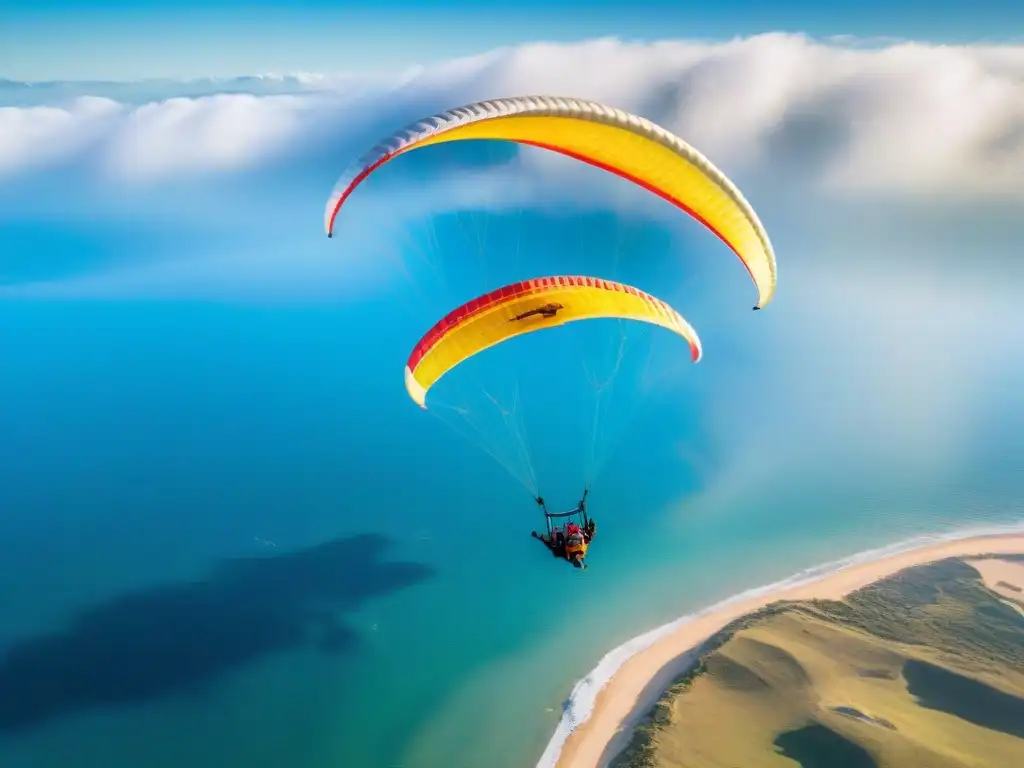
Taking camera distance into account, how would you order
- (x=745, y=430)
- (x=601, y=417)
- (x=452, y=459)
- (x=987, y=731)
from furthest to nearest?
1. (x=601, y=417)
2. (x=745, y=430)
3. (x=452, y=459)
4. (x=987, y=731)

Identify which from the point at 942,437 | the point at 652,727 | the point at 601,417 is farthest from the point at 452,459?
the point at 942,437

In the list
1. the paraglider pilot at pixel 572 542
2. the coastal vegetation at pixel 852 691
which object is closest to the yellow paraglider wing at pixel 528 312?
the paraglider pilot at pixel 572 542

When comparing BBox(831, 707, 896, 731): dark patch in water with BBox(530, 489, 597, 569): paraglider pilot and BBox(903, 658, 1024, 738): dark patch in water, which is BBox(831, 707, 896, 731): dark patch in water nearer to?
BBox(903, 658, 1024, 738): dark patch in water

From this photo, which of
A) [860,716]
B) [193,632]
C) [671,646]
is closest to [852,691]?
[860,716]

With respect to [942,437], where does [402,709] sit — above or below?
below

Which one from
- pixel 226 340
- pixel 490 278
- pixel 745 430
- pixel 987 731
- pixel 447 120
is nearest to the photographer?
pixel 447 120

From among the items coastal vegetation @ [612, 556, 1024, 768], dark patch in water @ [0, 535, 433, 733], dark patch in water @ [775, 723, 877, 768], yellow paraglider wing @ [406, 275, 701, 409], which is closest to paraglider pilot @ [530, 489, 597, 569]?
yellow paraglider wing @ [406, 275, 701, 409]

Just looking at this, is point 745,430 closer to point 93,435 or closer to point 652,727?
point 652,727
